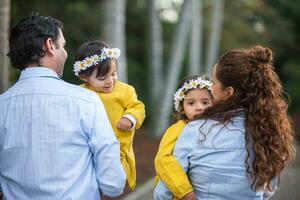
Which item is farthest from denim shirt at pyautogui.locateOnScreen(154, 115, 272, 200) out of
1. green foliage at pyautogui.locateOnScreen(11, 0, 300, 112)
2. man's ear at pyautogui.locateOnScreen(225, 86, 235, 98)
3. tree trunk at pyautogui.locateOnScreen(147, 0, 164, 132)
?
tree trunk at pyautogui.locateOnScreen(147, 0, 164, 132)

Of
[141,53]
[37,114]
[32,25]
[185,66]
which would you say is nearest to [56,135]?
[37,114]

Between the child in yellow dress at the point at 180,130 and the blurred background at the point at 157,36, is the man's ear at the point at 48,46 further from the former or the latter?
the blurred background at the point at 157,36

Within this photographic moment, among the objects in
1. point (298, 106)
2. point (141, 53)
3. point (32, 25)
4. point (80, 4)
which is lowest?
point (298, 106)

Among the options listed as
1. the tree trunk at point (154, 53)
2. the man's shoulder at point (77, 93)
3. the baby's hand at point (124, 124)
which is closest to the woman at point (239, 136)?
the man's shoulder at point (77, 93)

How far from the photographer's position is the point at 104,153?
3.36 metres

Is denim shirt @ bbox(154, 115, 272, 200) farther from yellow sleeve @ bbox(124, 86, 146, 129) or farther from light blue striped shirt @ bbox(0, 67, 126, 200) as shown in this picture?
yellow sleeve @ bbox(124, 86, 146, 129)

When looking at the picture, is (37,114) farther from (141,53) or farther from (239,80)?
(141,53)

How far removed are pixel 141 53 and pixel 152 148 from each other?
49.7 ft

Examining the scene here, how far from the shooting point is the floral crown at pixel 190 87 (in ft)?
14.0

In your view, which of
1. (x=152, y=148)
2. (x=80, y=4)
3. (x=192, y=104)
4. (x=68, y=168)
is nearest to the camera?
(x=68, y=168)

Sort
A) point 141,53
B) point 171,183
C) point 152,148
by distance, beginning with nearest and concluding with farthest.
A: point 171,183 < point 152,148 < point 141,53

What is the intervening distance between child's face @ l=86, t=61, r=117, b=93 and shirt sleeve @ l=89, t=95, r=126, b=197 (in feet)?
2.91

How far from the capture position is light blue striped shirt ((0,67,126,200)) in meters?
3.31

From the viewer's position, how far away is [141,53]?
31672 millimetres
